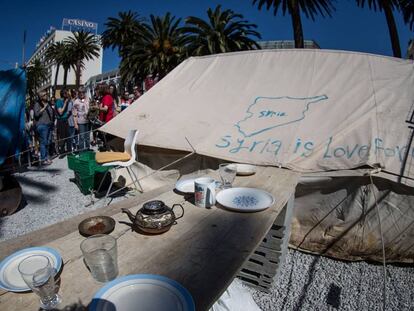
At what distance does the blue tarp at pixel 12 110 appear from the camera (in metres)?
4.66

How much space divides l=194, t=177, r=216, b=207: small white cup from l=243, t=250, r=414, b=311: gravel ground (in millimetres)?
1174

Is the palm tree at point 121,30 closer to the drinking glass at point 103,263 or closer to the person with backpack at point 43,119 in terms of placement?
the person with backpack at point 43,119

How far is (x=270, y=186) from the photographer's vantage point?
2152 mm

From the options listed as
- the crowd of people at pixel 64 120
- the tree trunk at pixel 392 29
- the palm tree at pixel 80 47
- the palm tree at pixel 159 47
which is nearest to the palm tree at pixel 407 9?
the tree trunk at pixel 392 29

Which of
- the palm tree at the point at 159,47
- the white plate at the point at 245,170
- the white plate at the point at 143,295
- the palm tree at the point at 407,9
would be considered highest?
the palm tree at the point at 407,9

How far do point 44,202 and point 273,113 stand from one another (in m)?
3.77

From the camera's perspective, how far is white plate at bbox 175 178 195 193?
1938 millimetres

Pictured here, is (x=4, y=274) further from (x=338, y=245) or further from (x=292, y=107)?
(x=292, y=107)

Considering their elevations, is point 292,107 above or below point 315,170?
above

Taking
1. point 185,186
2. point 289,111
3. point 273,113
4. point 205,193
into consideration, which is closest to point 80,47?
point 273,113

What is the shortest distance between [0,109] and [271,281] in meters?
5.17

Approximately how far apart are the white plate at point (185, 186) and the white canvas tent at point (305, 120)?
41.9 inches

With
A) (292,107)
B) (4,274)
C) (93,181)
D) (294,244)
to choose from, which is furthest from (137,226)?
(93,181)

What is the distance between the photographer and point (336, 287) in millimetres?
2383
